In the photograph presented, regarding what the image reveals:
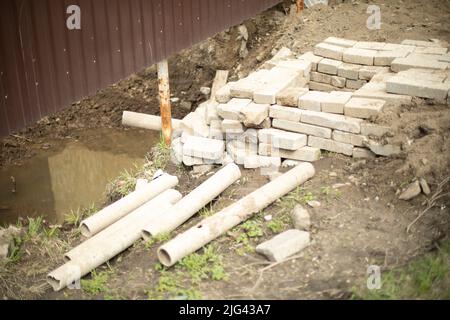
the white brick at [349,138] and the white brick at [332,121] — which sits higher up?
the white brick at [332,121]

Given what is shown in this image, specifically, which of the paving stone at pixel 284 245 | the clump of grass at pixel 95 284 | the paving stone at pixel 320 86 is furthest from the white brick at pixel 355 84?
the clump of grass at pixel 95 284

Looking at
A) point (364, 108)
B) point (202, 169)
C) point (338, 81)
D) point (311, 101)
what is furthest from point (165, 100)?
point (364, 108)

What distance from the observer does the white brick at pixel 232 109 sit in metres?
6.75

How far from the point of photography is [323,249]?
5.16m

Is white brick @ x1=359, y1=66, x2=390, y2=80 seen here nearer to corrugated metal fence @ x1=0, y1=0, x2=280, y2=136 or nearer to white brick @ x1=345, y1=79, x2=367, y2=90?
white brick @ x1=345, y1=79, x2=367, y2=90

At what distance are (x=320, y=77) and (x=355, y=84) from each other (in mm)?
517

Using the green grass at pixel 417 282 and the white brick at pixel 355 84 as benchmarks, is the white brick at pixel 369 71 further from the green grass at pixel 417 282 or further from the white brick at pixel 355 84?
the green grass at pixel 417 282

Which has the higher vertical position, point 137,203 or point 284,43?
point 284,43

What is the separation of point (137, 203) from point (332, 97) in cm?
268

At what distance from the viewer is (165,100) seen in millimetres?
8047

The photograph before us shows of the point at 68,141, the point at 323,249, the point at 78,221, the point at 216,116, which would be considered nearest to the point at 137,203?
the point at 78,221

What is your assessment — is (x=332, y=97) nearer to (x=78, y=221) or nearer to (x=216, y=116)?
(x=216, y=116)

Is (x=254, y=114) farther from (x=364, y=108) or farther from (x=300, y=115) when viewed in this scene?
(x=364, y=108)

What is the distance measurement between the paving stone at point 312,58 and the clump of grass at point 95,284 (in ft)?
14.3
